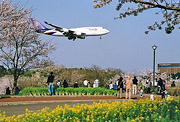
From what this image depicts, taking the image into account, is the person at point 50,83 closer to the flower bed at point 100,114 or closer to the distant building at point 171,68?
the flower bed at point 100,114

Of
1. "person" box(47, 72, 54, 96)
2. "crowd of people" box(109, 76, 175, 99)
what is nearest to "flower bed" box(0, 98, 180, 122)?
"crowd of people" box(109, 76, 175, 99)

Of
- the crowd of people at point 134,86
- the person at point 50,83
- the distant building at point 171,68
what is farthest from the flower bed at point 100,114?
the distant building at point 171,68

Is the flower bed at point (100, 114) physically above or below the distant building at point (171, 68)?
below

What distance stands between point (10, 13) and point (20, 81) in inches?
1002

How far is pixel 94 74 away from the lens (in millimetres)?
65500

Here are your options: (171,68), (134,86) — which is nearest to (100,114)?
(134,86)

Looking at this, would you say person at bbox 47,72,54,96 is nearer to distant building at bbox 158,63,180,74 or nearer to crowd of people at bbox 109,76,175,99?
crowd of people at bbox 109,76,175,99

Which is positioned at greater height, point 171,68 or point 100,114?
point 171,68

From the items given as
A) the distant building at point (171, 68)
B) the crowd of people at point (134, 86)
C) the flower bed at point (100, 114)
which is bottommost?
the flower bed at point (100, 114)

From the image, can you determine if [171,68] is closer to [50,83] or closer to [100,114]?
[50,83]


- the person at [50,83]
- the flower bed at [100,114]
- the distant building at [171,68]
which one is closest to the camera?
the flower bed at [100,114]

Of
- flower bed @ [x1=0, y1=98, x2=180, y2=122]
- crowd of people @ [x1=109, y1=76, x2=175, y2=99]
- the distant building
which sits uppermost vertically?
the distant building

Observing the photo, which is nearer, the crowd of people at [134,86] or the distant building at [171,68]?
the crowd of people at [134,86]

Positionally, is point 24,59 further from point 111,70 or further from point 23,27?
point 111,70
